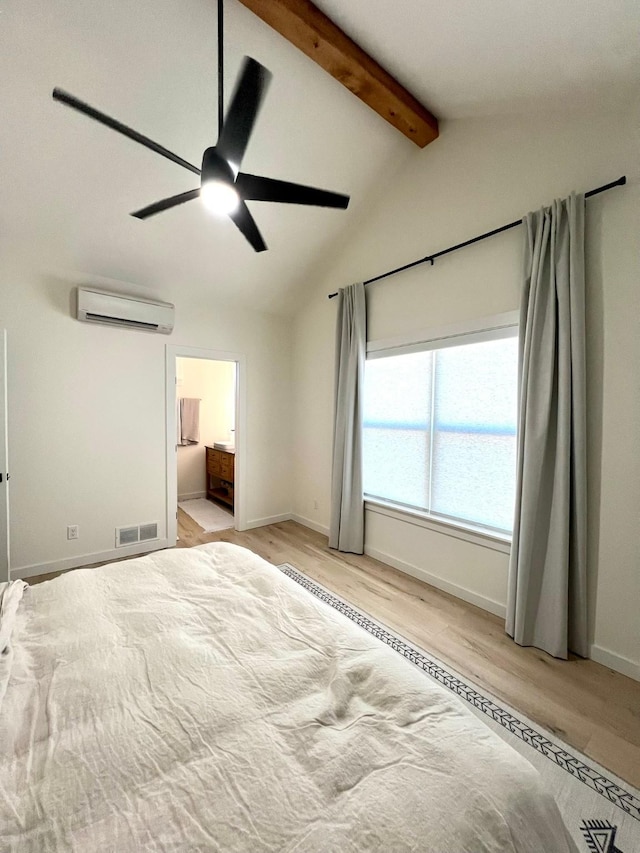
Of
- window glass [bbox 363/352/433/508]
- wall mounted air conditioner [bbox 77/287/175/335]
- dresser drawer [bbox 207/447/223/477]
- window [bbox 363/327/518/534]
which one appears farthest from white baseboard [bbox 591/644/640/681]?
dresser drawer [bbox 207/447/223/477]

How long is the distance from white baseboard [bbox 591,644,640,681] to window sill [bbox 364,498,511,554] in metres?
0.65

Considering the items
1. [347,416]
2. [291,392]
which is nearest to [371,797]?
[347,416]

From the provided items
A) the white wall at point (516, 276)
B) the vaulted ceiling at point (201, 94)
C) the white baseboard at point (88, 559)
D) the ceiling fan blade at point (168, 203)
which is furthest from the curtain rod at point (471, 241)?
the white baseboard at point (88, 559)

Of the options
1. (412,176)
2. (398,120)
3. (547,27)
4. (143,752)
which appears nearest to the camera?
(143,752)

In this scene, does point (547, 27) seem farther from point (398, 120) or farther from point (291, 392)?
point (291, 392)

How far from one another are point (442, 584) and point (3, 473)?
3346 mm

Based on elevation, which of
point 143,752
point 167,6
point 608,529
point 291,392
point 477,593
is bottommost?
point 477,593

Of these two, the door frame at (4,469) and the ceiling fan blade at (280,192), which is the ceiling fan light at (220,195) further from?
the door frame at (4,469)

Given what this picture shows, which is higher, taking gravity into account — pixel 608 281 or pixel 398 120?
pixel 398 120

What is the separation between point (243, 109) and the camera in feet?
4.66

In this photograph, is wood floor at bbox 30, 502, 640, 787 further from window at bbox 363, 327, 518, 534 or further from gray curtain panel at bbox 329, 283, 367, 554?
window at bbox 363, 327, 518, 534

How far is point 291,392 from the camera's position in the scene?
4488 mm

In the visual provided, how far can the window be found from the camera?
2479 millimetres

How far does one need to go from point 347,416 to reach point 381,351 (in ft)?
2.24
